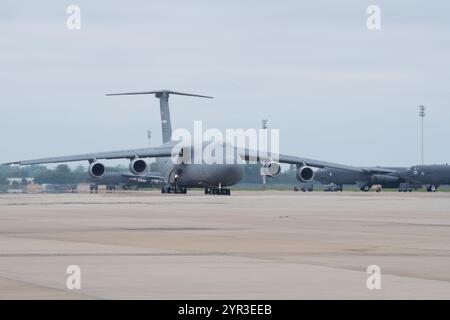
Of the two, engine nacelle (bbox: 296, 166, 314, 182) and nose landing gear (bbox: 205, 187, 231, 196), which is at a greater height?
engine nacelle (bbox: 296, 166, 314, 182)

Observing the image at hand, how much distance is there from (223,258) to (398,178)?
119m

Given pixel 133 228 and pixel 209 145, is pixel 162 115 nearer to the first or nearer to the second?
pixel 209 145

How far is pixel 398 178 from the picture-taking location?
13875 cm

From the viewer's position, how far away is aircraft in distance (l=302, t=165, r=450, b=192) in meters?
132

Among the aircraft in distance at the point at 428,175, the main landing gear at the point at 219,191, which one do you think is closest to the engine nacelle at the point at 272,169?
the main landing gear at the point at 219,191

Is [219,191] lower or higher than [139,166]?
lower

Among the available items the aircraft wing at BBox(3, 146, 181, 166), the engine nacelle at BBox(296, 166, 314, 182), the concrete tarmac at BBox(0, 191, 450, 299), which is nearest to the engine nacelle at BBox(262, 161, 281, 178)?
the engine nacelle at BBox(296, 166, 314, 182)

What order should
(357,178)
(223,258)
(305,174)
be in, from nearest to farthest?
(223,258)
(305,174)
(357,178)

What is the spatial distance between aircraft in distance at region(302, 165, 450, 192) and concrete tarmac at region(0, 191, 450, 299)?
93322mm

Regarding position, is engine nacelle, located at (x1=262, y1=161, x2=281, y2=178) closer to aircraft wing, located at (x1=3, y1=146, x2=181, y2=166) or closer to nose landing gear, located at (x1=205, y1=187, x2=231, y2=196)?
nose landing gear, located at (x1=205, y1=187, x2=231, y2=196)

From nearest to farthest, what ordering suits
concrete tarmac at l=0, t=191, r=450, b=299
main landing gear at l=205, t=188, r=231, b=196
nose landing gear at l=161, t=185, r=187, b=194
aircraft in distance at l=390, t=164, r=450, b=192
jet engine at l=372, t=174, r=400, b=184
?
concrete tarmac at l=0, t=191, r=450, b=299
main landing gear at l=205, t=188, r=231, b=196
nose landing gear at l=161, t=185, r=187, b=194
aircraft in distance at l=390, t=164, r=450, b=192
jet engine at l=372, t=174, r=400, b=184

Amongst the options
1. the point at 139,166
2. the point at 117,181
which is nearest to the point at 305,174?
the point at 139,166

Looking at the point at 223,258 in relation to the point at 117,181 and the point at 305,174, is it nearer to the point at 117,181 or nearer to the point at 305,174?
the point at 305,174
